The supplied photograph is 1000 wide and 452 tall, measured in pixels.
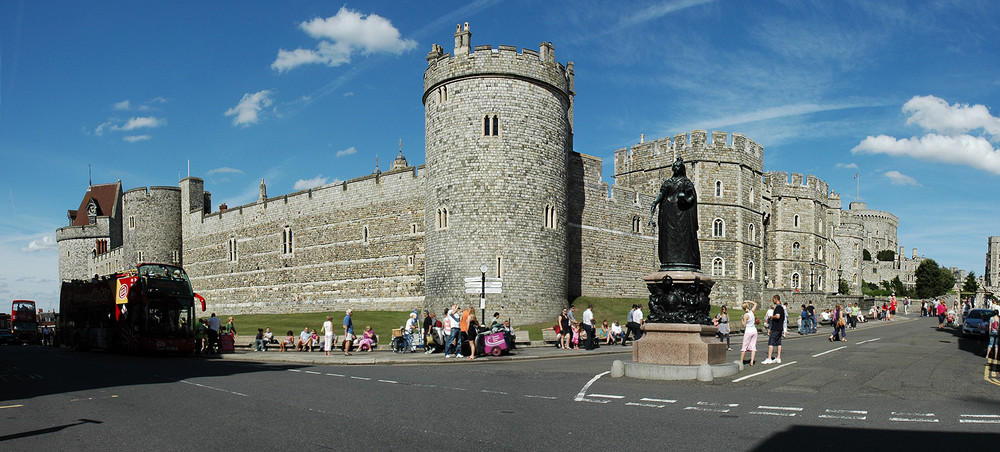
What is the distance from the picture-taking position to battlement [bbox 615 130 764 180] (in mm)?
45656

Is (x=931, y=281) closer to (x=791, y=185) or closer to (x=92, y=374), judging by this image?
(x=791, y=185)

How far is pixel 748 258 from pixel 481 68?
22.9m

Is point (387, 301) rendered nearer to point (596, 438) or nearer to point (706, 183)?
point (706, 183)

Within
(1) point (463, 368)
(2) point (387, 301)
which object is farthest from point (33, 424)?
(2) point (387, 301)

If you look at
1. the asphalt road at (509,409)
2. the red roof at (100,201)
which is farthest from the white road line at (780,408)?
the red roof at (100,201)

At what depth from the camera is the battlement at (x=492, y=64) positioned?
107 feet

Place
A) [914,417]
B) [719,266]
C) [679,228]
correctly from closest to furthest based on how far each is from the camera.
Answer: [914,417] < [679,228] < [719,266]

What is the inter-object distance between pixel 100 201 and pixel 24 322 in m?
37.2

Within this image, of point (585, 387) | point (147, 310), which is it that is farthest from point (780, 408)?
point (147, 310)

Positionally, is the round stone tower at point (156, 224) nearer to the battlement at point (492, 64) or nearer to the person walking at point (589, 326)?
the battlement at point (492, 64)

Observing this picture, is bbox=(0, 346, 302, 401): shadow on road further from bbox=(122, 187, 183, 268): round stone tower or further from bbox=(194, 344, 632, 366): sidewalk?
bbox=(122, 187, 183, 268): round stone tower

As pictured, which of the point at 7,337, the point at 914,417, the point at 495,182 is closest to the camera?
the point at 914,417

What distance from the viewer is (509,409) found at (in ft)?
32.9

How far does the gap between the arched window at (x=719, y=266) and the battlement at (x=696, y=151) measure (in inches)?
232
